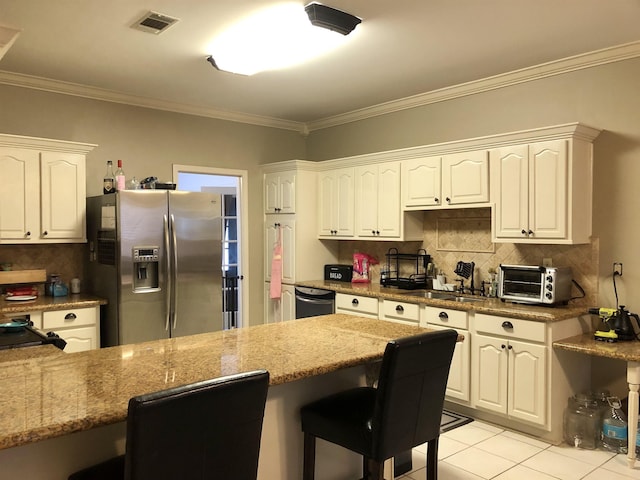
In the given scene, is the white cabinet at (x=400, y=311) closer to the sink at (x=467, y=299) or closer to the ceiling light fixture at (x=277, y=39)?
the sink at (x=467, y=299)

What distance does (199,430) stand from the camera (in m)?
1.39

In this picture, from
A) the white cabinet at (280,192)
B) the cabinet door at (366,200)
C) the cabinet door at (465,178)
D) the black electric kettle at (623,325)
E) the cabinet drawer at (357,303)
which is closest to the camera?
the black electric kettle at (623,325)

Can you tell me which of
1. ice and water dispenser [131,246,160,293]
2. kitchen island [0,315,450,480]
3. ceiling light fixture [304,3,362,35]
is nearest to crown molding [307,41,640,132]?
ceiling light fixture [304,3,362,35]

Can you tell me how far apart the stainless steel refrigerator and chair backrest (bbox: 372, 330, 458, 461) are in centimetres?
262

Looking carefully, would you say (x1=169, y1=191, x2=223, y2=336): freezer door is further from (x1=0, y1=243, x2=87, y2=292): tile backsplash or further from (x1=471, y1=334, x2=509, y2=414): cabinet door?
(x1=471, y1=334, x2=509, y2=414): cabinet door

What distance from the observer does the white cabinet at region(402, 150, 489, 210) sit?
12.9 feet

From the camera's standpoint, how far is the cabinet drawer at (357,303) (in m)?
4.43

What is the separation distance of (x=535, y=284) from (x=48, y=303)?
11.8ft

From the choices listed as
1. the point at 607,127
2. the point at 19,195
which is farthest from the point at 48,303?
the point at 607,127

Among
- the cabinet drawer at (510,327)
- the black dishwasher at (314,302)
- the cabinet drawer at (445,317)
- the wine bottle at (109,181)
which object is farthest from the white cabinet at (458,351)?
the wine bottle at (109,181)

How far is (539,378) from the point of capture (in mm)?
3367

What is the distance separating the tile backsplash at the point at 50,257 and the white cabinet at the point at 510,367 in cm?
339

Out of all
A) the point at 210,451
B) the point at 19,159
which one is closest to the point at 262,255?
the point at 19,159

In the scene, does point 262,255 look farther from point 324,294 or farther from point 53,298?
point 53,298
